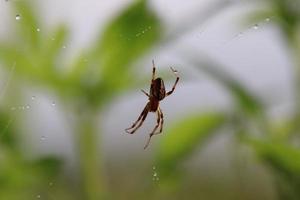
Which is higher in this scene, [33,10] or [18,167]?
[33,10]

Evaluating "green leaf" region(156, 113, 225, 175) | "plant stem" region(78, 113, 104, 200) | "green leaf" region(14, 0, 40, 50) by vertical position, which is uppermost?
"green leaf" region(14, 0, 40, 50)

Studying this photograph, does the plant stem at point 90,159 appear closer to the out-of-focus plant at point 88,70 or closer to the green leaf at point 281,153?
the out-of-focus plant at point 88,70

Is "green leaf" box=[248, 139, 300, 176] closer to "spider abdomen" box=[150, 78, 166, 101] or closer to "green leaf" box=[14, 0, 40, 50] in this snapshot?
"spider abdomen" box=[150, 78, 166, 101]

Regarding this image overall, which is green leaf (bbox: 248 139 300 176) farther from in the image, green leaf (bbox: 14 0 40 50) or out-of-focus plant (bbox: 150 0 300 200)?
green leaf (bbox: 14 0 40 50)

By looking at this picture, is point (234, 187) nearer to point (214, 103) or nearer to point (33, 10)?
point (214, 103)

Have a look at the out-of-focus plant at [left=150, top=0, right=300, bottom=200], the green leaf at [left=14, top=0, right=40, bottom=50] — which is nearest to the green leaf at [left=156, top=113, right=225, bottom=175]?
the out-of-focus plant at [left=150, top=0, right=300, bottom=200]

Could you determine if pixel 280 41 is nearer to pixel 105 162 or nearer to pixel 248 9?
pixel 248 9

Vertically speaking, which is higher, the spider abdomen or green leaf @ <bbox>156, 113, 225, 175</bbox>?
the spider abdomen

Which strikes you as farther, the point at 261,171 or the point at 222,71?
the point at 261,171

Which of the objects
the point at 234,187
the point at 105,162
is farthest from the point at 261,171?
the point at 105,162
